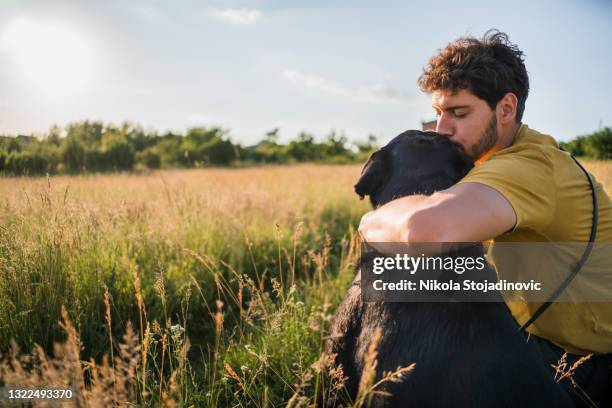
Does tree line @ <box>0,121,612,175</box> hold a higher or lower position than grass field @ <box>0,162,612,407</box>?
higher

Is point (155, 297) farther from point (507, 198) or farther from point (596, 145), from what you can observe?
point (596, 145)

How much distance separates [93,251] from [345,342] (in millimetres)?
2228

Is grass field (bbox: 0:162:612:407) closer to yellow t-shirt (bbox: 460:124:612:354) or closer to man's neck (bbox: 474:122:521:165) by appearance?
yellow t-shirt (bbox: 460:124:612:354)

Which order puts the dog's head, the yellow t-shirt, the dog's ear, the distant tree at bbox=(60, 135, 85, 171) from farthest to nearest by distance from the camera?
the distant tree at bbox=(60, 135, 85, 171) < the dog's ear < the dog's head < the yellow t-shirt

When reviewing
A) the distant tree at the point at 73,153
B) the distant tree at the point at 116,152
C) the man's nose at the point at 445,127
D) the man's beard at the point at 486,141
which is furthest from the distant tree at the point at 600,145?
the distant tree at the point at 116,152

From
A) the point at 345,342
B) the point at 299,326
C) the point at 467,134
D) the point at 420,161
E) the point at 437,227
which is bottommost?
the point at 299,326

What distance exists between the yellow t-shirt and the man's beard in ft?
0.42

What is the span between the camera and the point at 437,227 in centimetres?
165

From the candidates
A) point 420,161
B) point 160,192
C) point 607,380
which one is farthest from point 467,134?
point 160,192

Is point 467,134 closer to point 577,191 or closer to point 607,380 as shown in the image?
point 577,191

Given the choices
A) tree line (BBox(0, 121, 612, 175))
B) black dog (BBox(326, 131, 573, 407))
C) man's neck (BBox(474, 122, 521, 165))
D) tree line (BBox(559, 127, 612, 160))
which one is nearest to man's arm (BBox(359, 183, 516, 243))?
black dog (BBox(326, 131, 573, 407))

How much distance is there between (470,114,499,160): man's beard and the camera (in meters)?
2.32

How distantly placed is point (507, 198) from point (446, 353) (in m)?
0.68

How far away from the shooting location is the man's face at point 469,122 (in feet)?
7.62
